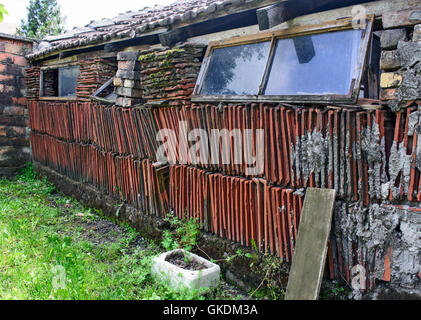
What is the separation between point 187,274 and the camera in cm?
381

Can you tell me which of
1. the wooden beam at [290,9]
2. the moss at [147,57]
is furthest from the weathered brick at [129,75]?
the wooden beam at [290,9]

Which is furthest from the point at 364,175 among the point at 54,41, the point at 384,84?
the point at 54,41

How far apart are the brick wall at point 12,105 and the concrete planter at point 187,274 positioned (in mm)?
7175

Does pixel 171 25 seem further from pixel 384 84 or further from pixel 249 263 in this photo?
pixel 249 263

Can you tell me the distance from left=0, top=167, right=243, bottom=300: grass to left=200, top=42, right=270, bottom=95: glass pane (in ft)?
7.85

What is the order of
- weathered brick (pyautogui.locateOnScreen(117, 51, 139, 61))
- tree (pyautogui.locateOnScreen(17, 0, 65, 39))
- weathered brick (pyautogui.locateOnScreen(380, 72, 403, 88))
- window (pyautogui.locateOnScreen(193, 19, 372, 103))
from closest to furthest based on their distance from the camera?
weathered brick (pyautogui.locateOnScreen(380, 72, 403, 88))
window (pyautogui.locateOnScreen(193, 19, 372, 103))
weathered brick (pyautogui.locateOnScreen(117, 51, 139, 61))
tree (pyautogui.locateOnScreen(17, 0, 65, 39))

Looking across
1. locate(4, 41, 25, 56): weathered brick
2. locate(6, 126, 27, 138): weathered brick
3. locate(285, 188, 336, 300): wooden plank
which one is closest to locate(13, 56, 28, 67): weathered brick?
locate(4, 41, 25, 56): weathered brick

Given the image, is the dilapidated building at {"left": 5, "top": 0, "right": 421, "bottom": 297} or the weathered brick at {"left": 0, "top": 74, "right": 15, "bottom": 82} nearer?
the dilapidated building at {"left": 5, "top": 0, "right": 421, "bottom": 297}

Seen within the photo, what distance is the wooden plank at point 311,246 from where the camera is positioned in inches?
120

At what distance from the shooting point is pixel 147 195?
557 cm

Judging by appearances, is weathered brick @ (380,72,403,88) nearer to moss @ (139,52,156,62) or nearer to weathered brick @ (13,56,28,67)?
moss @ (139,52,156,62)

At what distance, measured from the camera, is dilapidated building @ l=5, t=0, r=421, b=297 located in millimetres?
2982

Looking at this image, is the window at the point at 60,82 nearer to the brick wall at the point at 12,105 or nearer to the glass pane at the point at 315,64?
the brick wall at the point at 12,105

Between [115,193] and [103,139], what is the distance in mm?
1044
